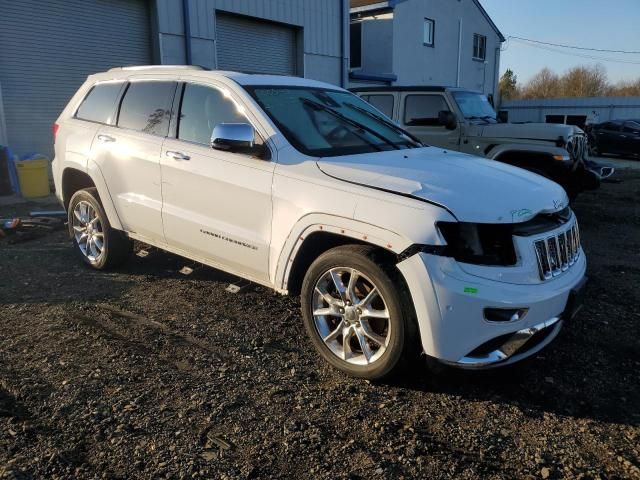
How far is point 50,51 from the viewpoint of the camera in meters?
11.5

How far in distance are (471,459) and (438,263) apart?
0.99m

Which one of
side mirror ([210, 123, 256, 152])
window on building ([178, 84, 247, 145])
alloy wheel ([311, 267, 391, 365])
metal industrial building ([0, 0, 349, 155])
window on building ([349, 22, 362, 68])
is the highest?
window on building ([349, 22, 362, 68])

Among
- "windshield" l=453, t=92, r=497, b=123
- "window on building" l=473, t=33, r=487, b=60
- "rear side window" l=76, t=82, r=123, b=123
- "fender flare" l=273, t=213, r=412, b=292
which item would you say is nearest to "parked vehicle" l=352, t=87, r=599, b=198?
"windshield" l=453, t=92, r=497, b=123

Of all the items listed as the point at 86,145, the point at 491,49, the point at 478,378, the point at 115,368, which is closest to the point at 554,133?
the point at 478,378

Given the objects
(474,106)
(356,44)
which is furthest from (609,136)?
(474,106)

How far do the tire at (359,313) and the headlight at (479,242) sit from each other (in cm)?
36

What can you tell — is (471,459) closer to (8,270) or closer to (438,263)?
(438,263)

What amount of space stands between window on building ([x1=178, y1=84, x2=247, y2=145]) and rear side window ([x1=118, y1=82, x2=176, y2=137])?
0.66 feet

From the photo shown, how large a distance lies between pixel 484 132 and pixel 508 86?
61811mm

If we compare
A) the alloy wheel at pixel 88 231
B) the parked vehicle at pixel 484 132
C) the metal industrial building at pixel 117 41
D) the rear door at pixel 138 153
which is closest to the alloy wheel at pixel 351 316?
A: the rear door at pixel 138 153

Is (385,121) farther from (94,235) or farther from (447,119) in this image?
(447,119)

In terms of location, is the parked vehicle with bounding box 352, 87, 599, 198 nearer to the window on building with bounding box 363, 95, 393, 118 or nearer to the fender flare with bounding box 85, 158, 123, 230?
the window on building with bounding box 363, 95, 393, 118

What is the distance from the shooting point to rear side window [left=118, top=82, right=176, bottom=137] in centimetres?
468

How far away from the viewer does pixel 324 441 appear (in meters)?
2.84
